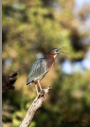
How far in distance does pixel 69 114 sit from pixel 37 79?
527 cm

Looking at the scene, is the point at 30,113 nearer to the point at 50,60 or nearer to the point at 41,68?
the point at 41,68

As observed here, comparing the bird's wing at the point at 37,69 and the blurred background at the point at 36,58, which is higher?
the blurred background at the point at 36,58

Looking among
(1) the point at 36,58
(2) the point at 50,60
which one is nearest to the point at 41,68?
(2) the point at 50,60

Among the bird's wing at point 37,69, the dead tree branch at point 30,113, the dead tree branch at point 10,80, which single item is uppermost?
the dead tree branch at point 10,80

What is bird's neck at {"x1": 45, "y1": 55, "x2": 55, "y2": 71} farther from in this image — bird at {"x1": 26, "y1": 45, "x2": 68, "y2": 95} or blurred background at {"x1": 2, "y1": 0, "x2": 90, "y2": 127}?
blurred background at {"x1": 2, "y1": 0, "x2": 90, "y2": 127}

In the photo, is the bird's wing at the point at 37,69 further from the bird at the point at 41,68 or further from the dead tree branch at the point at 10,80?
the dead tree branch at the point at 10,80

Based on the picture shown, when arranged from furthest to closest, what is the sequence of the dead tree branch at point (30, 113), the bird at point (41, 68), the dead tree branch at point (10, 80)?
the dead tree branch at point (10, 80) < the bird at point (41, 68) < the dead tree branch at point (30, 113)

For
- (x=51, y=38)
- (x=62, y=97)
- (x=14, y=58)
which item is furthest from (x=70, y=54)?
(x=14, y=58)

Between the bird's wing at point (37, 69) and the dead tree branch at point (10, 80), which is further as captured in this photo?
the dead tree branch at point (10, 80)

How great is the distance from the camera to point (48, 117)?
7816 mm

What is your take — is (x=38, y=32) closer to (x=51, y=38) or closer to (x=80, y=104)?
(x=51, y=38)

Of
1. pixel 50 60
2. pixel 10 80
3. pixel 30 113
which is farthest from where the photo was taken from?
pixel 10 80

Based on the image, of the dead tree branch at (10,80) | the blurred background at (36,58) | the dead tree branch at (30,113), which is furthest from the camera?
the blurred background at (36,58)

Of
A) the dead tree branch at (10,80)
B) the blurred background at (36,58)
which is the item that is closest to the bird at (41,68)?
the dead tree branch at (10,80)
